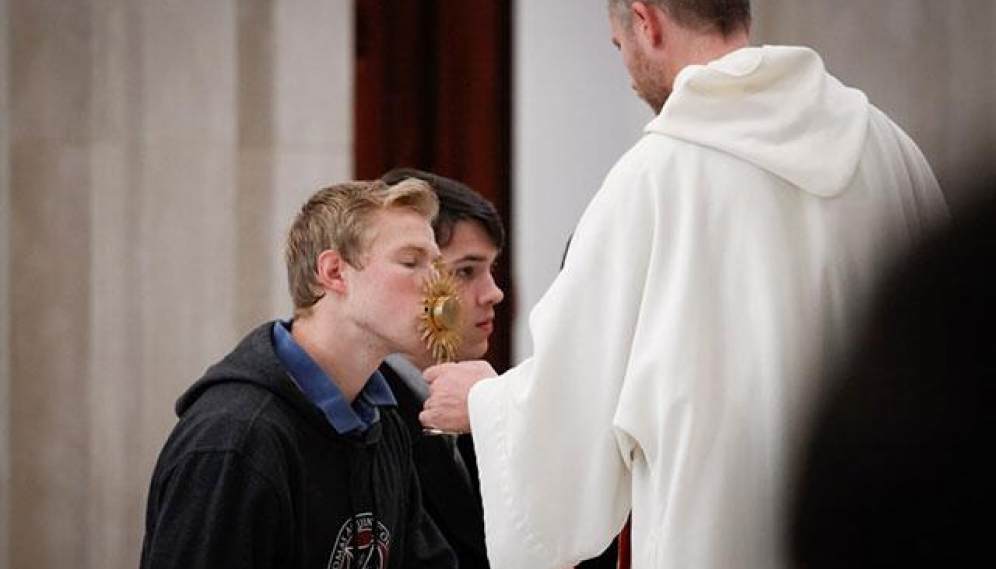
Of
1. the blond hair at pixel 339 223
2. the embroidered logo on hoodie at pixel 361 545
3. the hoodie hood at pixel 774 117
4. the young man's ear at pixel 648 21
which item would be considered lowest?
the embroidered logo on hoodie at pixel 361 545

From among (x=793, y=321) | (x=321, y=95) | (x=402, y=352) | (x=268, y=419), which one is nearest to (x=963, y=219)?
(x=793, y=321)

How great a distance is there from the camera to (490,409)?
270 centimetres

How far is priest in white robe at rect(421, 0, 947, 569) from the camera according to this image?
2.52 meters

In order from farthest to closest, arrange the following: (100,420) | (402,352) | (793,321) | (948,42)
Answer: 1. (100,420)
2. (948,42)
3. (402,352)
4. (793,321)

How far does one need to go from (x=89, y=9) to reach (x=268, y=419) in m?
2.90

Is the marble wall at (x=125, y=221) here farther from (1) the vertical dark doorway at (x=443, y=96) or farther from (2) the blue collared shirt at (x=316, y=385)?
(2) the blue collared shirt at (x=316, y=385)

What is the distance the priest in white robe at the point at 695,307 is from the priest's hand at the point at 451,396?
0.07 m

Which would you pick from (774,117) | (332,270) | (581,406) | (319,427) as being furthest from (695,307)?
(332,270)

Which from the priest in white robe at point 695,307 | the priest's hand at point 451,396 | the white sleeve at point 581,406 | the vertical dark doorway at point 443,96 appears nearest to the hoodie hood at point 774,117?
the priest in white robe at point 695,307

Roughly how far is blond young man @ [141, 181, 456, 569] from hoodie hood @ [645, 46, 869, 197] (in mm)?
667

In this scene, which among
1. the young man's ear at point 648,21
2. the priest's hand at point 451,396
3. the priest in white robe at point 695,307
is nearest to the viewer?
the priest in white robe at point 695,307

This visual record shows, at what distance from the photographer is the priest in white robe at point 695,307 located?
99.3 inches

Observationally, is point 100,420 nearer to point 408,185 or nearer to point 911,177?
point 408,185

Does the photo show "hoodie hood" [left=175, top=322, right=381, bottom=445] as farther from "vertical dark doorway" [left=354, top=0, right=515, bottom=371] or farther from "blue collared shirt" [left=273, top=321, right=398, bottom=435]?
"vertical dark doorway" [left=354, top=0, right=515, bottom=371]
